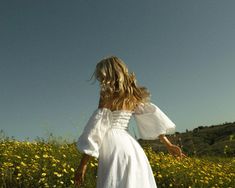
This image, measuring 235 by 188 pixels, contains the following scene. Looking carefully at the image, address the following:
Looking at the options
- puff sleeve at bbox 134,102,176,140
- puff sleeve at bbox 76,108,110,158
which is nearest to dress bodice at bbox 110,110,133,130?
puff sleeve at bbox 76,108,110,158

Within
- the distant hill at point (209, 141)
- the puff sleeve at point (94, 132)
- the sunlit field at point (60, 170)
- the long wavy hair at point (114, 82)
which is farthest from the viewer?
the distant hill at point (209, 141)

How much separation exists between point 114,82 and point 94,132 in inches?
22.4

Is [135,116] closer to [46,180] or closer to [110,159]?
[110,159]

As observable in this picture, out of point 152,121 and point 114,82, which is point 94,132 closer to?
point 114,82

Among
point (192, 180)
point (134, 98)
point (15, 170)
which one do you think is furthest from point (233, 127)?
point (134, 98)

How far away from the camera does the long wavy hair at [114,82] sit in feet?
14.7

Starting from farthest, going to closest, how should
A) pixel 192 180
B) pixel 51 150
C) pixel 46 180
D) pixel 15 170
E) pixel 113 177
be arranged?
pixel 51 150, pixel 192 180, pixel 15 170, pixel 46 180, pixel 113 177

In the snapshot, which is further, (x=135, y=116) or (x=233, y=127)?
(x=233, y=127)

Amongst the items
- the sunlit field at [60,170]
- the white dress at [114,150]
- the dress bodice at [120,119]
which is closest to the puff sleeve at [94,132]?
the white dress at [114,150]

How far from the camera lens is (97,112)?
4.37 meters

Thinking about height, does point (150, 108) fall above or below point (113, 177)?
above

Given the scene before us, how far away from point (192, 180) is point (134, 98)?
4148 mm

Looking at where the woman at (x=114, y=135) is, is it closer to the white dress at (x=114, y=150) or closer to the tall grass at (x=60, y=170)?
the white dress at (x=114, y=150)

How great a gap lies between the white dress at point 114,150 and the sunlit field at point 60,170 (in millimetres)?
2302
